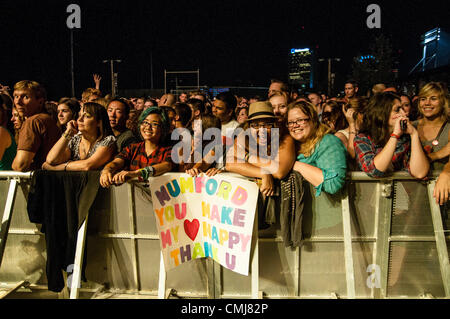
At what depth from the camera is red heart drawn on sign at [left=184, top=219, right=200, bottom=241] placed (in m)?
2.91

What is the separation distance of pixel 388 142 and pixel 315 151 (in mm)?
584

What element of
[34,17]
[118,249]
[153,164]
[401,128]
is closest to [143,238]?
[118,249]

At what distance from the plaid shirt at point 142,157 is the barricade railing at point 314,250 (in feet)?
0.89

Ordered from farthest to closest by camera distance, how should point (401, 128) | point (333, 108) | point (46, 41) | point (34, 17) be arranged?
point (46, 41)
point (34, 17)
point (333, 108)
point (401, 128)

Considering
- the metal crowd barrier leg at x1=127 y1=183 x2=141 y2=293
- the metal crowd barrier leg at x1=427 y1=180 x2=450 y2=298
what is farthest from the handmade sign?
the metal crowd barrier leg at x1=427 y1=180 x2=450 y2=298

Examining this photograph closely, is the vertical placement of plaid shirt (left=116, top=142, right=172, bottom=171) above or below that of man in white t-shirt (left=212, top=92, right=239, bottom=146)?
below

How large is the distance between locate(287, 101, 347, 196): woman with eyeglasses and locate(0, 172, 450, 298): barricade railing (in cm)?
15

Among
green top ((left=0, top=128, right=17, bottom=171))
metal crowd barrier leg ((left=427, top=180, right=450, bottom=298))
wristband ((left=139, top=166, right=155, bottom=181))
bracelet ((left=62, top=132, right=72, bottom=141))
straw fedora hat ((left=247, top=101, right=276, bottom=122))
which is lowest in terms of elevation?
metal crowd barrier leg ((left=427, top=180, right=450, bottom=298))

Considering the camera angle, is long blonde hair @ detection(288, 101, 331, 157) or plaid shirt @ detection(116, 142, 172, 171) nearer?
long blonde hair @ detection(288, 101, 331, 157)

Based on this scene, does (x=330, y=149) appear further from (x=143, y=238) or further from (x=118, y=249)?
(x=118, y=249)

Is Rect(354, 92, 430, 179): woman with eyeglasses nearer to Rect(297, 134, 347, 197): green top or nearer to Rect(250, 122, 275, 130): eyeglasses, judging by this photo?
Rect(297, 134, 347, 197): green top

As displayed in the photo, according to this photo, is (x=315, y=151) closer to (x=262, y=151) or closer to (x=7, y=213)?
(x=262, y=151)

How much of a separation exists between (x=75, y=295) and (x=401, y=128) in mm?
3184

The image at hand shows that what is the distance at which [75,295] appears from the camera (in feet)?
9.88
